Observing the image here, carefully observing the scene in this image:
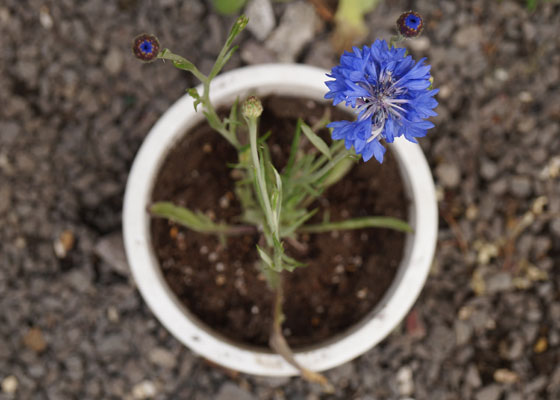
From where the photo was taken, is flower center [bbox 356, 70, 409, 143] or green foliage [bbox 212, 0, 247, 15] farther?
green foliage [bbox 212, 0, 247, 15]

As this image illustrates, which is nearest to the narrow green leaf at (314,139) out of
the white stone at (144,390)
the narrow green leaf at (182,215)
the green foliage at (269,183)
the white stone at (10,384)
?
Result: the green foliage at (269,183)

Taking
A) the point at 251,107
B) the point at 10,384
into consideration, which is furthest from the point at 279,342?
the point at 10,384

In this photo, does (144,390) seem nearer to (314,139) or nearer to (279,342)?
(279,342)

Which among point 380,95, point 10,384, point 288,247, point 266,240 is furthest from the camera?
point 10,384

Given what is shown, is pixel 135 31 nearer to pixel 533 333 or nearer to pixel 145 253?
pixel 145 253

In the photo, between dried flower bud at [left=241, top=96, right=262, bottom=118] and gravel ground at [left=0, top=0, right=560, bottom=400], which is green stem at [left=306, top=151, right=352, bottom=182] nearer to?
dried flower bud at [left=241, top=96, right=262, bottom=118]

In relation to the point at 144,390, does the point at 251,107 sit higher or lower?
higher

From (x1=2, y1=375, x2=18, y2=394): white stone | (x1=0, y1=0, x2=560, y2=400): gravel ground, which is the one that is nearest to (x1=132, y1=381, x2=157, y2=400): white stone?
(x1=0, y1=0, x2=560, y2=400): gravel ground
